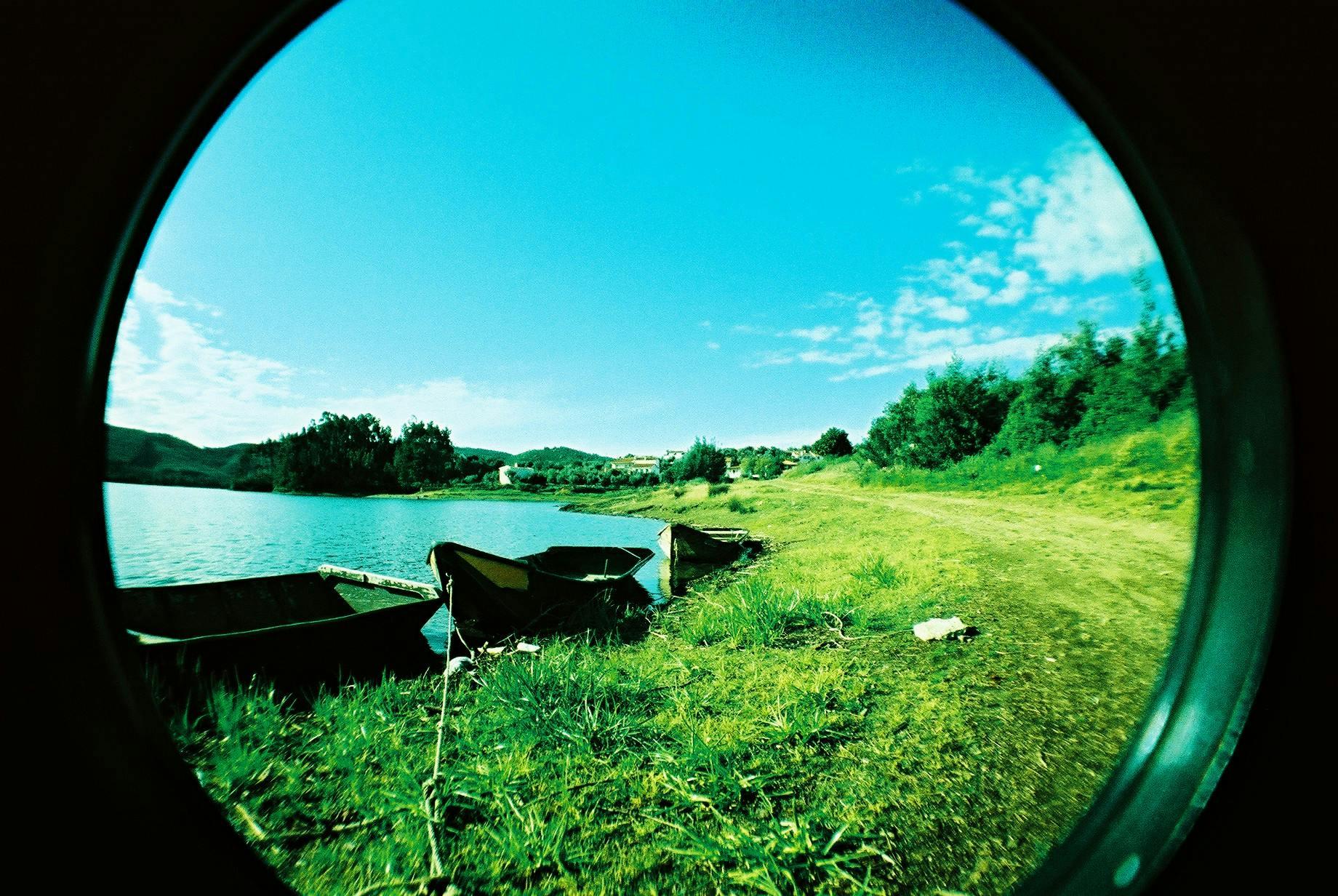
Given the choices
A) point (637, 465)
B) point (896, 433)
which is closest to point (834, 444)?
point (896, 433)

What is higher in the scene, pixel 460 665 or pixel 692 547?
pixel 460 665

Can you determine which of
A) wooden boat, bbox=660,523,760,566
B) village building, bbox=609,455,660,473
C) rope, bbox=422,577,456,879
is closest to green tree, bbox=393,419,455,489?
wooden boat, bbox=660,523,760,566

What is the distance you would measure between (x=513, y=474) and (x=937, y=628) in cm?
3239

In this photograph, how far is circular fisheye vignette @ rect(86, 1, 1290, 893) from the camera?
110cm

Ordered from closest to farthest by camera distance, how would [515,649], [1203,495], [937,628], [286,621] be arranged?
1. [1203,495]
2. [937,628]
3. [515,649]
4. [286,621]

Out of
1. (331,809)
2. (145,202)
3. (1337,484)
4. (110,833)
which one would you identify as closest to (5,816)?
(110,833)

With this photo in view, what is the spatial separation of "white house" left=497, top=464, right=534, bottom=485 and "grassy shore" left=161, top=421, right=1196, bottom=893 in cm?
2633

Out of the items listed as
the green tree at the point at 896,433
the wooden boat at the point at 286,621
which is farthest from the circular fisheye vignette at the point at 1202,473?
the green tree at the point at 896,433

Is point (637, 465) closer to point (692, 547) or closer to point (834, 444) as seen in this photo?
point (834, 444)

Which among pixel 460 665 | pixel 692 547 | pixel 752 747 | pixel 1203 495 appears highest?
pixel 1203 495

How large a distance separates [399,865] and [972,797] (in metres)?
2.71

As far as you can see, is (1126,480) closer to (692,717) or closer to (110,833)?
(692,717)

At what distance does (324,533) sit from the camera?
2112 cm

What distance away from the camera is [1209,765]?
1.11 metres
